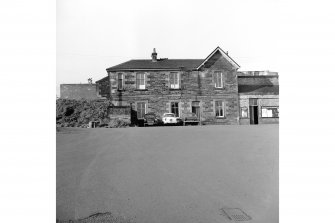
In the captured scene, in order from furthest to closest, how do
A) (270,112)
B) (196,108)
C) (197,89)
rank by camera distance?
(197,89), (196,108), (270,112)

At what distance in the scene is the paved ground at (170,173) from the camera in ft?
8.34

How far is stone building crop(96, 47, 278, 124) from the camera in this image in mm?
3135

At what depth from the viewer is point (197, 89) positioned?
11.2ft

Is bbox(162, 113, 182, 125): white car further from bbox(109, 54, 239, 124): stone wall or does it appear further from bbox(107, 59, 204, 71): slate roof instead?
bbox(107, 59, 204, 71): slate roof

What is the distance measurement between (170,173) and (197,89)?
116cm

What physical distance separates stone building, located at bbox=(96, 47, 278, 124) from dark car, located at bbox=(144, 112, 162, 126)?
0.07m

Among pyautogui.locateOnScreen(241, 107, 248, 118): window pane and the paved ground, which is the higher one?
pyautogui.locateOnScreen(241, 107, 248, 118): window pane

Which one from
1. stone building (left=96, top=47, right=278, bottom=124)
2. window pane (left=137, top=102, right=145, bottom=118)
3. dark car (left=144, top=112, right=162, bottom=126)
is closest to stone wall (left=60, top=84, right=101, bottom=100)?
stone building (left=96, top=47, right=278, bottom=124)

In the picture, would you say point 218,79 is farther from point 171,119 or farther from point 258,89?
point 171,119

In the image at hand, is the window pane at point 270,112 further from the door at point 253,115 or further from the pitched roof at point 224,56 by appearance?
the pitched roof at point 224,56

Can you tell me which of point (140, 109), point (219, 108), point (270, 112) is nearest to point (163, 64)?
point (140, 109)
